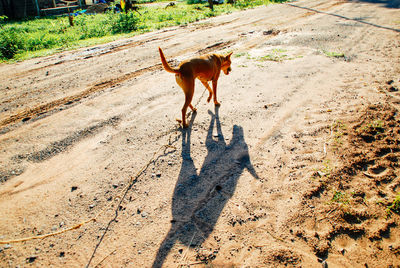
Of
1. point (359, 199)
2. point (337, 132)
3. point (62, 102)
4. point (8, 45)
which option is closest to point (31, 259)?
point (359, 199)

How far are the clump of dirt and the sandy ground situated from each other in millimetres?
15

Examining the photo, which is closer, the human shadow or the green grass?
the human shadow

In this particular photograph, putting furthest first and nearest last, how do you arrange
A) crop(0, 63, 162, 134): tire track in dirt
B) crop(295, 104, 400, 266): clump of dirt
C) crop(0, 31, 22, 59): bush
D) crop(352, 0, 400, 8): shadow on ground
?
crop(352, 0, 400, 8): shadow on ground, crop(0, 31, 22, 59): bush, crop(0, 63, 162, 134): tire track in dirt, crop(295, 104, 400, 266): clump of dirt

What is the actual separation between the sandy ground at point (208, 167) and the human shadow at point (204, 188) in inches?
0.7

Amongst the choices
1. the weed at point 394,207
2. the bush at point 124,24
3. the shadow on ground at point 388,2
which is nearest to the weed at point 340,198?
the weed at point 394,207

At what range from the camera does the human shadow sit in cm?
254

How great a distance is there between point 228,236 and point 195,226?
40cm

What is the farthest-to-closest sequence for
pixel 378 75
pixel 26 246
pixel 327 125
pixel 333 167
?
pixel 378 75 < pixel 327 125 < pixel 333 167 < pixel 26 246

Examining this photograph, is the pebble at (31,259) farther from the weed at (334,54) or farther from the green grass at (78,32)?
the green grass at (78,32)

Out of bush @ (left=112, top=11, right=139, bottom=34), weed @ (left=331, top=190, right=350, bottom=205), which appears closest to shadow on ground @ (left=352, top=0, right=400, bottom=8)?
bush @ (left=112, top=11, right=139, bottom=34)

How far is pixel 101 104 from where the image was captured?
17.2 ft

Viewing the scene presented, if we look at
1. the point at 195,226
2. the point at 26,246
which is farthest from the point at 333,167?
the point at 26,246

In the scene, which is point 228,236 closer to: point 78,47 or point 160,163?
point 160,163

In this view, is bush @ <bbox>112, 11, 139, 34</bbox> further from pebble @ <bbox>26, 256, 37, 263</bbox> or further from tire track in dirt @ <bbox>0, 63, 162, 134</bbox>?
pebble @ <bbox>26, 256, 37, 263</bbox>
